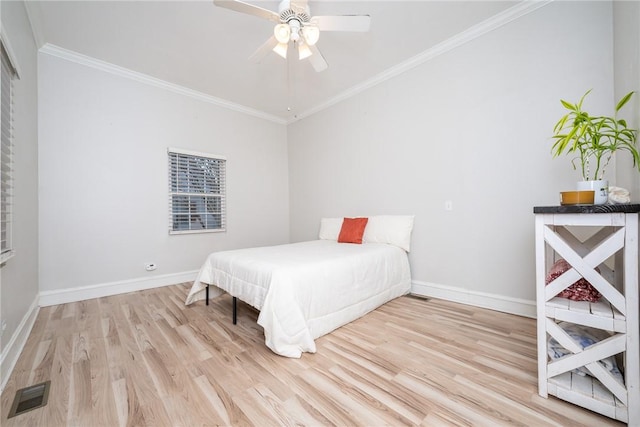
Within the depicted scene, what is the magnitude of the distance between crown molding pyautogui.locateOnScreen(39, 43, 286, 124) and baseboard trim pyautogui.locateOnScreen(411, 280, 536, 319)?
3.80 meters

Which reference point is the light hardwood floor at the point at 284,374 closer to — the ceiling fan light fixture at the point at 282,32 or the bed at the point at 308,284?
the bed at the point at 308,284

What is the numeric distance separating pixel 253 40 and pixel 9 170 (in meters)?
2.33

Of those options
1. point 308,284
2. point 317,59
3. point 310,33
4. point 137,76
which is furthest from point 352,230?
point 137,76

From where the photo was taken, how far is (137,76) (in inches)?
130

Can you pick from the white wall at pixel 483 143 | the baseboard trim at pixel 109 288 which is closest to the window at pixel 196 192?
the baseboard trim at pixel 109 288

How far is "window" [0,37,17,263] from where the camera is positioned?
1.72m

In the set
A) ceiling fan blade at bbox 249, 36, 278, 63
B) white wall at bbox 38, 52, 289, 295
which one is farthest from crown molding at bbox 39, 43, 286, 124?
ceiling fan blade at bbox 249, 36, 278, 63

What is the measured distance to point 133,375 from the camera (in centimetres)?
154

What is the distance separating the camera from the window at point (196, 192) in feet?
11.9

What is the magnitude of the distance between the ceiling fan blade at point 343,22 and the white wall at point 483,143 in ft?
4.33

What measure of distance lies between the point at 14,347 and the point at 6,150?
4.49ft

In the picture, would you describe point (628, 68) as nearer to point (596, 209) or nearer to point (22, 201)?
point (596, 209)

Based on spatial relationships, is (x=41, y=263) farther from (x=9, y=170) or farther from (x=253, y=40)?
(x=253, y=40)

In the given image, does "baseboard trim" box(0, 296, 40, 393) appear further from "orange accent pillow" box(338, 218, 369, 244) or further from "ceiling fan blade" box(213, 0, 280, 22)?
"orange accent pillow" box(338, 218, 369, 244)
